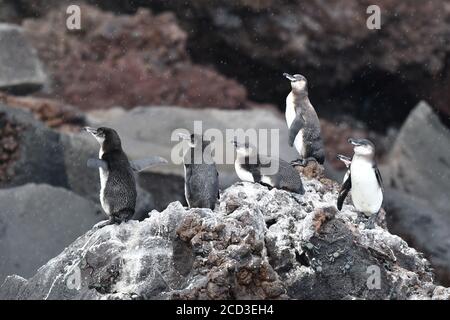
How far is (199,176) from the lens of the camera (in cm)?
618

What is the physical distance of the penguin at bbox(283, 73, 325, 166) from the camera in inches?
271

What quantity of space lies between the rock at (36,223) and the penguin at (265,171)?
8.89ft

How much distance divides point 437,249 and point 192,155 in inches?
175

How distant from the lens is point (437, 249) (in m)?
9.94

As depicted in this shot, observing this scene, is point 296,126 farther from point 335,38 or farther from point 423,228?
point 335,38

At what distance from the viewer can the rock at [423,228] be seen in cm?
987

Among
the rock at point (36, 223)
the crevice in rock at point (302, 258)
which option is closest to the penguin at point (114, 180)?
the crevice in rock at point (302, 258)

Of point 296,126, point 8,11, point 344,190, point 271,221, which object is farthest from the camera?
point 8,11

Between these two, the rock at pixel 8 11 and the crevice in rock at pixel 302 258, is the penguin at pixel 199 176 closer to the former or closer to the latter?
the crevice in rock at pixel 302 258

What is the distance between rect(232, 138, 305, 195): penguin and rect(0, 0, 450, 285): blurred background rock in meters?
5.38

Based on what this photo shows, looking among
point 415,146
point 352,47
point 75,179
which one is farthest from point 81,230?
point 352,47

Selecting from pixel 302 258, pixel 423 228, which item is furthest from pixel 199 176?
pixel 423 228

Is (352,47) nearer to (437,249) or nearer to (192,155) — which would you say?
(437,249)

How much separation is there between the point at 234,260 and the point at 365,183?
4.17 ft
